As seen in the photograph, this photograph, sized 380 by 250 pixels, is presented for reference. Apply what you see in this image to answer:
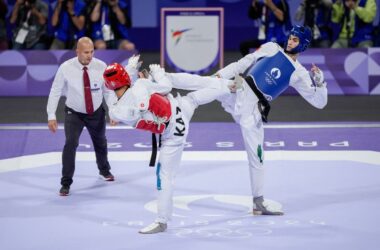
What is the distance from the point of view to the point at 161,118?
26.7ft

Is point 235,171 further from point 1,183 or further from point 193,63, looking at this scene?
point 193,63

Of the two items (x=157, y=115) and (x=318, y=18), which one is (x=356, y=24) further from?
(x=157, y=115)

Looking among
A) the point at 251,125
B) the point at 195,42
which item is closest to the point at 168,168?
the point at 251,125

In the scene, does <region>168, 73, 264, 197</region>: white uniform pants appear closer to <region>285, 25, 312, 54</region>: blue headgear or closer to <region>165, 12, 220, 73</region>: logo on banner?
<region>285, 25, 312, 54</region>: blue headgear

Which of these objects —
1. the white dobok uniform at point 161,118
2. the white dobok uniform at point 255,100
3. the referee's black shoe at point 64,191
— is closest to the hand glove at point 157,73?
the white dobok uniform at point 161,118

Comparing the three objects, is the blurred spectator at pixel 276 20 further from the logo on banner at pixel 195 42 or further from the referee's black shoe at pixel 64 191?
the referee's black shoe at pixel 64 191

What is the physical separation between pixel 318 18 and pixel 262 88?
833cm

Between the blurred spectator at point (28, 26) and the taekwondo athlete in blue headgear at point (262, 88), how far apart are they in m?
8.46

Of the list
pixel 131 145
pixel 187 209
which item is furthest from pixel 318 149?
pixel 187 209

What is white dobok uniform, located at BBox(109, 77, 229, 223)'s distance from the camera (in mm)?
8039

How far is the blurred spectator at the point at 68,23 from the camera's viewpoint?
53.8 feet

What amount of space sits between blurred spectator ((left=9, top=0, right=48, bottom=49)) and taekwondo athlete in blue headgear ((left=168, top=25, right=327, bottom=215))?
846 centimetres

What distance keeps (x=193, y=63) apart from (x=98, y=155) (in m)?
6.22

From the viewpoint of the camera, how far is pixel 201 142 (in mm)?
12477
